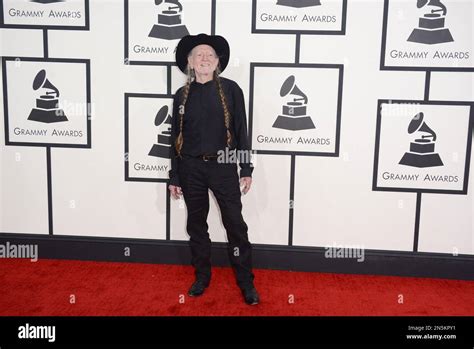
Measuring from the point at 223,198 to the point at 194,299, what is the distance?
2.61 feet

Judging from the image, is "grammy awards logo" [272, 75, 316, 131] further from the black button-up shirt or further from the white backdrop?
the black button-up shirt

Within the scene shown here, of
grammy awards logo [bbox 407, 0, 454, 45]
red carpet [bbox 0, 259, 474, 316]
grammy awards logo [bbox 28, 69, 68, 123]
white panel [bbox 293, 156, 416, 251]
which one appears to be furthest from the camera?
grammy awards logo [bbox 28, 69, 68, 123]

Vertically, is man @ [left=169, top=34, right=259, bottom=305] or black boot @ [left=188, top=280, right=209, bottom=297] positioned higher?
man @ [left=169, top=34, right=259, bottom=305]

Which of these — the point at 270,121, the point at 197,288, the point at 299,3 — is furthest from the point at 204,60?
the point at 197,288

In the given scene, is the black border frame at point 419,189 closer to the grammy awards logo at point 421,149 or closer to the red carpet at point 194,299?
the grammy awards logo at point 421,149

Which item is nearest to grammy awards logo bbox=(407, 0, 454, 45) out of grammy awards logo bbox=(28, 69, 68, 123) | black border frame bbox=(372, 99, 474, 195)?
black border frame bbox=(372, 99, 474, 195)

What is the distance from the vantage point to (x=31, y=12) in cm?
372

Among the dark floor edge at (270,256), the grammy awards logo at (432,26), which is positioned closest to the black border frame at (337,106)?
the grammy awards logo at (432,26)

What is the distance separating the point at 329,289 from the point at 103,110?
2.45m

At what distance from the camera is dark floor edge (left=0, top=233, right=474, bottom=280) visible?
370 centimetres

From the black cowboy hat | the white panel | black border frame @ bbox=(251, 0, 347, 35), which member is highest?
black border frame @ bbox=(251, 0, 347, 35)

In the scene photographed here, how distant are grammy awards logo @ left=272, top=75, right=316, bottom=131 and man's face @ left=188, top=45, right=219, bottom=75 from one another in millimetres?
712

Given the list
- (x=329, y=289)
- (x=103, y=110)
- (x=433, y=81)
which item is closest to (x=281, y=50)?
(x=433, y=81)

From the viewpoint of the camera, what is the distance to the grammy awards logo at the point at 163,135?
3.75 meters
